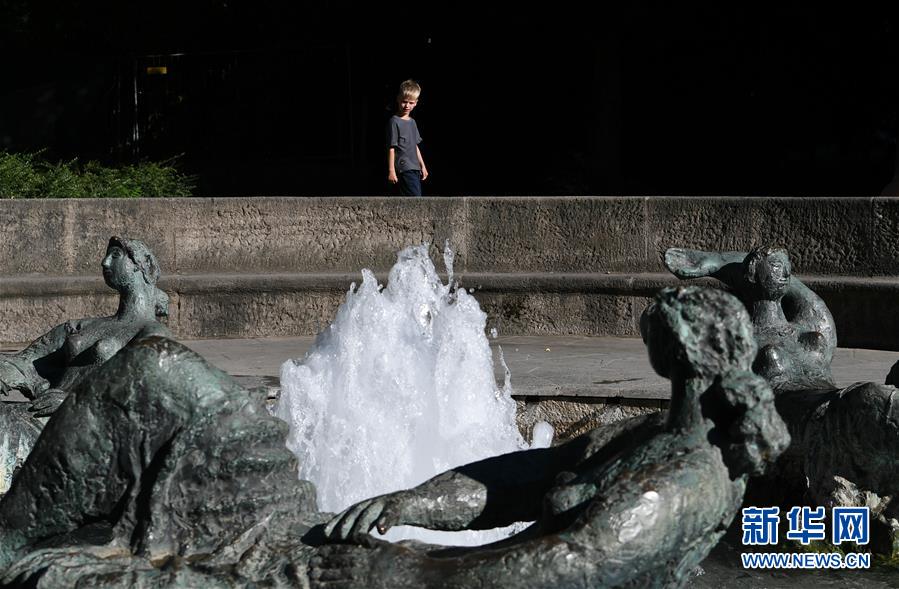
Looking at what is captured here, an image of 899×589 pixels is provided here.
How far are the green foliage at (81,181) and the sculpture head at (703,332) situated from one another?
351 inches

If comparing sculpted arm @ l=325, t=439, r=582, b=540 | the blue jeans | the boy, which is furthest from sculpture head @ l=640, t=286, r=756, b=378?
the blue jeans

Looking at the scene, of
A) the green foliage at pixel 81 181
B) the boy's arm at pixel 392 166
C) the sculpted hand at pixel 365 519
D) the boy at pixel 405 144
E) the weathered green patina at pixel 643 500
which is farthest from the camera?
the green foliage at pixel 81 181

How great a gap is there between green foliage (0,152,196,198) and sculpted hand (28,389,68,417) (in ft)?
22.5

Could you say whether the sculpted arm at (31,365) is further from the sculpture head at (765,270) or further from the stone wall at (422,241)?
the stone wall at (422,241)

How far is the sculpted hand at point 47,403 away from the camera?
425cm

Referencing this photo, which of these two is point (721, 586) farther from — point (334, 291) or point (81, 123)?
point (81, 123)

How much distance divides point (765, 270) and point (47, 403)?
8.49ft

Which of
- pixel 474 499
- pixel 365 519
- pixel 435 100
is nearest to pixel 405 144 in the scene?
pixel 435 100

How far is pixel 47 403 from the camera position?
4309 millimetres

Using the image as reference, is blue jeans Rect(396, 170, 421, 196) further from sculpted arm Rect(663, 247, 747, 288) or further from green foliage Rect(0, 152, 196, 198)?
sculpted arm Rect(663, 247, 747, 288)

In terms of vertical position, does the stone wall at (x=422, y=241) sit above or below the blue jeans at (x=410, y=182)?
below

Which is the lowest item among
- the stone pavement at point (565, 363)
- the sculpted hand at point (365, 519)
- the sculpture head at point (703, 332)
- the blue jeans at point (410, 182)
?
the stone pavement at point (565, 363)

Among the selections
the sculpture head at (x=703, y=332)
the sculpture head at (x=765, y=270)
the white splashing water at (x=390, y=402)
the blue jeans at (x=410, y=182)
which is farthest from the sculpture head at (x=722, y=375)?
the blue jeans at (x=410, y=182)

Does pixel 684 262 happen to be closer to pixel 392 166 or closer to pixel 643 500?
pixel 643 500
